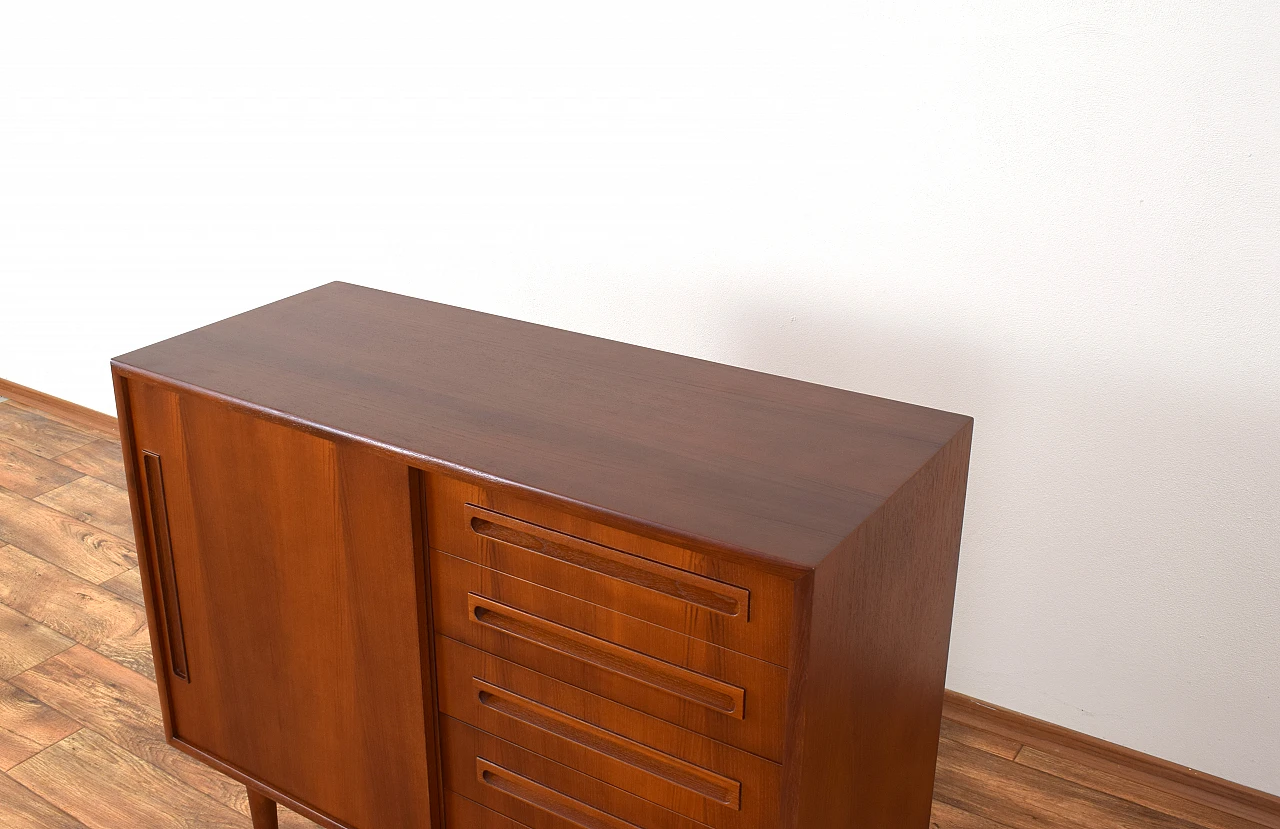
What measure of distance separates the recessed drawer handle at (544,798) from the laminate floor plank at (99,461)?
188 centimetres

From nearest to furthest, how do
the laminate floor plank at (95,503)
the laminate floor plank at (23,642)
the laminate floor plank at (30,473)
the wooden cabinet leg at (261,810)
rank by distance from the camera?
the wooden cabinet leg at (261,810)
the laminate floor plank at (23,642)
the laminate floor plank at (95,503)
the laminate floor plank at (30,473)

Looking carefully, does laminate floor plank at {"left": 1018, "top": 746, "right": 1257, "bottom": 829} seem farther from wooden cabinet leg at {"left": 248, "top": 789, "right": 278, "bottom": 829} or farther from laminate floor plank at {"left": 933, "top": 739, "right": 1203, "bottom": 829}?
wooden cabinet leg at {"left": 248, "top": 789, "right": 278, "bottom": 829}

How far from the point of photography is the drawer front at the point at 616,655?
1283mm

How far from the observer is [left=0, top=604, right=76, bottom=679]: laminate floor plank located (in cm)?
239

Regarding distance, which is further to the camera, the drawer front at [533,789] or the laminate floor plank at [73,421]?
the laminate floor plank at [73,421]

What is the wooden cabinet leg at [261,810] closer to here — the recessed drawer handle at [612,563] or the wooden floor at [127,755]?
the wooden floor at [127,755]

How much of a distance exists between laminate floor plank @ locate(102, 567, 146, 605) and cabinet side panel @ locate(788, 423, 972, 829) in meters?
1.74

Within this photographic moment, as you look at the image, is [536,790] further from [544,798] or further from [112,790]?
[112,790]

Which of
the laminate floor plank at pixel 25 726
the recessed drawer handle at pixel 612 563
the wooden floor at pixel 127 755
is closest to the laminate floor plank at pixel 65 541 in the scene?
the wooden floor at pixel 127 755

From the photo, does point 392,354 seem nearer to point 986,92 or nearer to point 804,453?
point 804,453

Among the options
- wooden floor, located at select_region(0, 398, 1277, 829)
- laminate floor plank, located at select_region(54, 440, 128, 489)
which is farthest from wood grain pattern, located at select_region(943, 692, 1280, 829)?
laminate floor plank, located at select_region(54, 440, 128, 489)

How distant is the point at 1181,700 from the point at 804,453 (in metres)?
1.01

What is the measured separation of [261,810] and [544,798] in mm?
626

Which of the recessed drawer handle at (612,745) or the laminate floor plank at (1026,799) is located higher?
the recessed drawer handle at (612,745)
